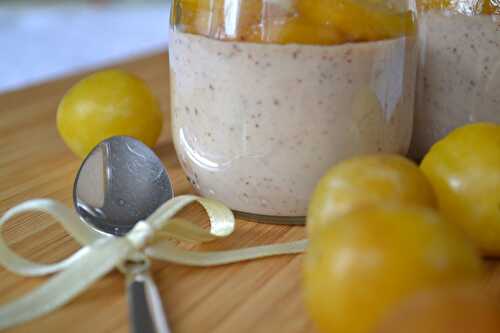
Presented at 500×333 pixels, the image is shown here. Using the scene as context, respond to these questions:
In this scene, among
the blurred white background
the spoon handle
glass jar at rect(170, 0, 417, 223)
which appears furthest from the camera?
the blurred white background

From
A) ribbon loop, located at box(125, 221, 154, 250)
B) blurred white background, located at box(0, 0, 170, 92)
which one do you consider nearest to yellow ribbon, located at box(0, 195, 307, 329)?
ribbon loop, located at box(125, 221, 154, 250)

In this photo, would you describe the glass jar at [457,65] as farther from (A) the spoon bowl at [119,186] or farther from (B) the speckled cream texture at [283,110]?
(A) the spoon bowl at [119,186]

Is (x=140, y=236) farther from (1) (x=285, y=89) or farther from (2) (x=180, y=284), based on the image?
(1) (x=285, y=89)

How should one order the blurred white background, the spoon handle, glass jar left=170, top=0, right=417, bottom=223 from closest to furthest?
the spoon handle → glass jar left=170, top=0, right=417, bottom=223 → the blurred white background

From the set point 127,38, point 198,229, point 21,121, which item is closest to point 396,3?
point 198,229

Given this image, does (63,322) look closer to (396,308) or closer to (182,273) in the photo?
(182,273)

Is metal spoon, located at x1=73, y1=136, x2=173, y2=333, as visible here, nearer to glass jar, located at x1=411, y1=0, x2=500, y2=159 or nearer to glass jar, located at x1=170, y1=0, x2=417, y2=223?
glass jar, located at x1=170, y1=0, x2=417, y2=223
